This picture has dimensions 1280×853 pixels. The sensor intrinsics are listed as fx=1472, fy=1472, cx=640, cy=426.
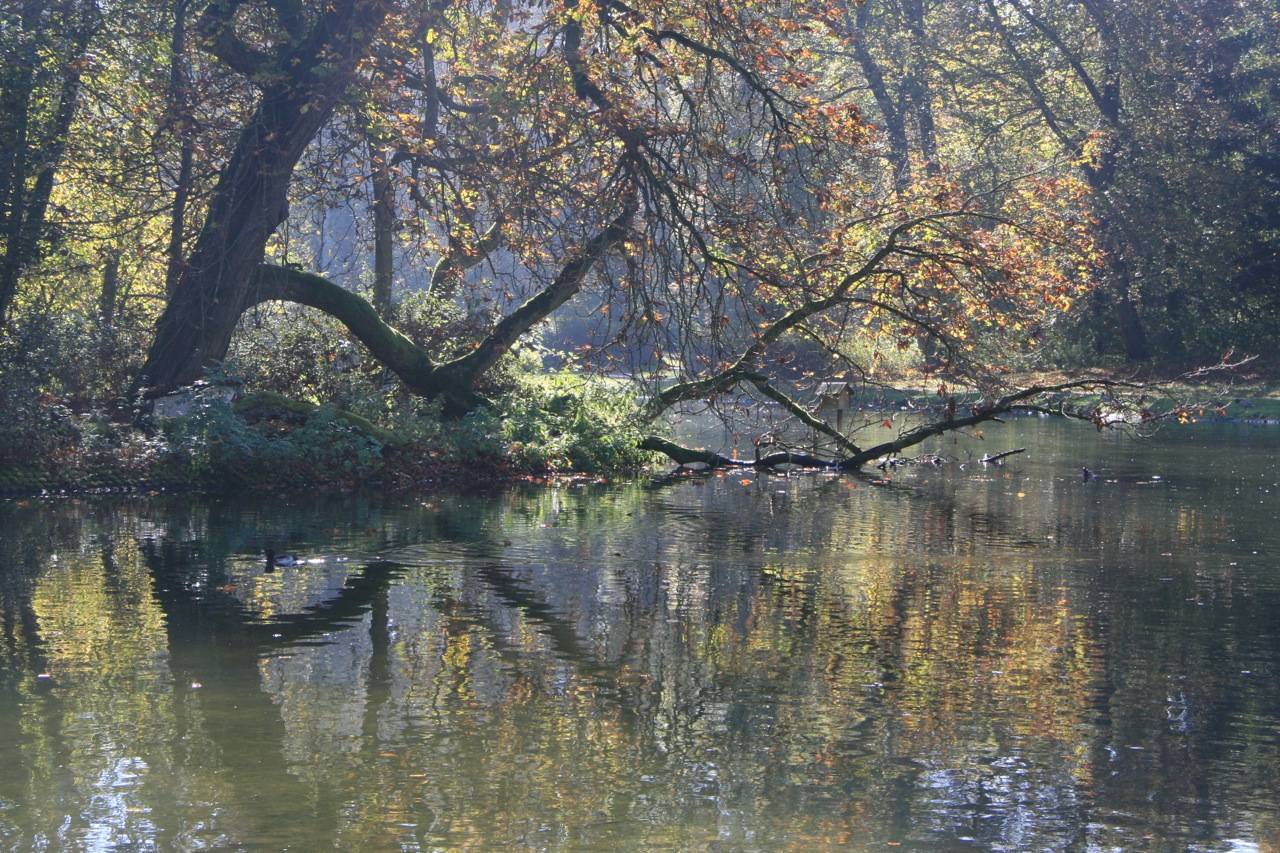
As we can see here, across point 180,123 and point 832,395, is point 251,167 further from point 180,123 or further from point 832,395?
point 832,395

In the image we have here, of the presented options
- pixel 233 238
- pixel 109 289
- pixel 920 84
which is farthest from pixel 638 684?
pixel 920 84

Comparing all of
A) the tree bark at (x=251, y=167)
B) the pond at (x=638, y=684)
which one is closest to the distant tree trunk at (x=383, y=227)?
the tree bark at (x=251, y=167)

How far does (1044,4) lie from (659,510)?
1277 inches

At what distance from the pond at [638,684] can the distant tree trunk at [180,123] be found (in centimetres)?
512

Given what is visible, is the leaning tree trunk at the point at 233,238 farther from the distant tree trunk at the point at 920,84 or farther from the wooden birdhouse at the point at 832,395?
the distant tree trunk at the point at 920,84

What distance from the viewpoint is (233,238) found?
19.3 meters

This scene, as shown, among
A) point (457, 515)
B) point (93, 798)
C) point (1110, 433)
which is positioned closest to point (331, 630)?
point (93, 798)

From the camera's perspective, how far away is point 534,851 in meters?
5.66

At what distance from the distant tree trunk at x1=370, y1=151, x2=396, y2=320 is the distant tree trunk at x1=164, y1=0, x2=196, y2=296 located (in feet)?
8.15

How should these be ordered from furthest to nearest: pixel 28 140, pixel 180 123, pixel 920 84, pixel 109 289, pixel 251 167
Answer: pixel 920 84 < pixel 109 289 < pixel 28 140 < pixel 251 167 < pixel 180 123

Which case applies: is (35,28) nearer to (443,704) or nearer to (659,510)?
(659,510)

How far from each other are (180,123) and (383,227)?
6209 mm

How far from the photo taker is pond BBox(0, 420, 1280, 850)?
6082mm

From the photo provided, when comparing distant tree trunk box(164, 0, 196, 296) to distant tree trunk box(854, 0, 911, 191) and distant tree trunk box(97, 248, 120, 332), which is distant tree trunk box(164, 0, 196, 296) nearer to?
distant tree trunk box(97, 248, 120, 332)
